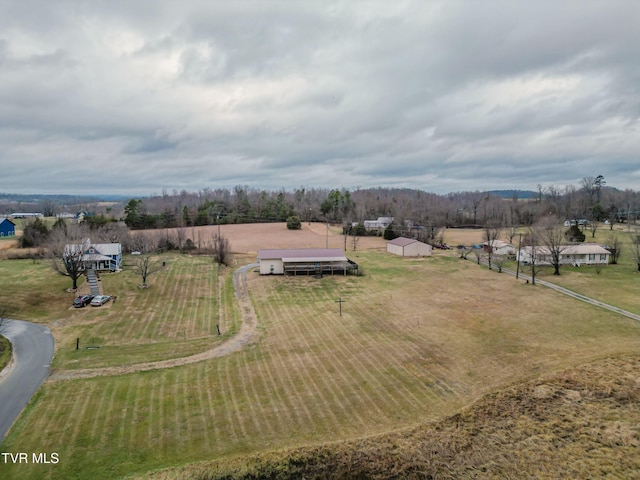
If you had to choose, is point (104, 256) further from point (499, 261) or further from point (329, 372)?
point (499, 261)

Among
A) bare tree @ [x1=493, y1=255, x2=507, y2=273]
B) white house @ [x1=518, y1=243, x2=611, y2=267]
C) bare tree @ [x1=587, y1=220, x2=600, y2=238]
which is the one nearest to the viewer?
bare tree @ [x1=493, y1=255, x2=507, y2=273]

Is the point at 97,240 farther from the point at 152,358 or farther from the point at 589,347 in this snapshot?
the point at 589,347

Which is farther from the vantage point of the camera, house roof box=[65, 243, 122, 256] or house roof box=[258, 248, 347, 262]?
house roof box=[258, 248, 347, 262]

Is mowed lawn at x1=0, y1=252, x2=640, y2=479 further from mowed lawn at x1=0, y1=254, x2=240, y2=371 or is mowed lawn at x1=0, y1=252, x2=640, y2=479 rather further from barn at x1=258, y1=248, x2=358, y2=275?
barn at x1=258, y1=248, x2=358, y2=275

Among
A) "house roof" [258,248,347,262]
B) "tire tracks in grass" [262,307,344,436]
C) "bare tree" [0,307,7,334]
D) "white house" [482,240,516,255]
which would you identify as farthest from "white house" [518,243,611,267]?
"bare tree" [0,307,7,334]

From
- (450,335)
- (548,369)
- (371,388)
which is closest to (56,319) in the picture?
(371,388)

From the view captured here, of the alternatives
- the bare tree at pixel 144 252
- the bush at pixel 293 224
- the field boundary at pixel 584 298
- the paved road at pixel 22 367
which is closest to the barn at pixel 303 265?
the bare tree at pixel 144 252
